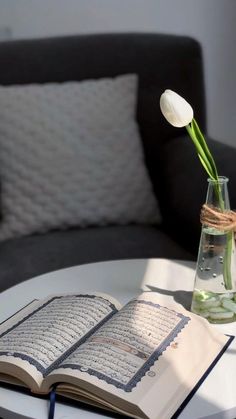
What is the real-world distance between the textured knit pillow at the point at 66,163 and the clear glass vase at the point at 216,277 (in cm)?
64

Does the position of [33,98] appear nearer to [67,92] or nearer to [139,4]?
[67,92]

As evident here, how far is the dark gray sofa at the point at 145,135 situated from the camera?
4.95ft

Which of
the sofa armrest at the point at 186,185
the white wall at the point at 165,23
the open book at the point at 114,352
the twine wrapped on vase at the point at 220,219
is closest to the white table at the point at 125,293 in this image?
the open book at the point at 114,352

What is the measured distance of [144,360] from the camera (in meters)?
0.85

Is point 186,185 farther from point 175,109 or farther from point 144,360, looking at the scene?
point 144,360

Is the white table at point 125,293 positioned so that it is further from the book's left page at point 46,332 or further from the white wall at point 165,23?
the white wall at point 165,23

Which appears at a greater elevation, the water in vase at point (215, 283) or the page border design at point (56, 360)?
the water in vase at point (215, 283)

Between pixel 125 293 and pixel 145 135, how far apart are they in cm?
78

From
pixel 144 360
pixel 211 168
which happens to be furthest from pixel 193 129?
pixel 144 360

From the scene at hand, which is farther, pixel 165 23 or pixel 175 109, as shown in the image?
pixel 165 23

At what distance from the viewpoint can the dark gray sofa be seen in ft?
4.95

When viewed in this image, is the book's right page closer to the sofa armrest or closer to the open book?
the open book

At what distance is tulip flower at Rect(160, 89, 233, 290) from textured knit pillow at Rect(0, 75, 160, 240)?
0.67 m

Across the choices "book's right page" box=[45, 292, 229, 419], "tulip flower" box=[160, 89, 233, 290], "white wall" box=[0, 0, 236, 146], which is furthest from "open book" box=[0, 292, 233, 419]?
"white wall" box=[0, 0, 236, 146]
